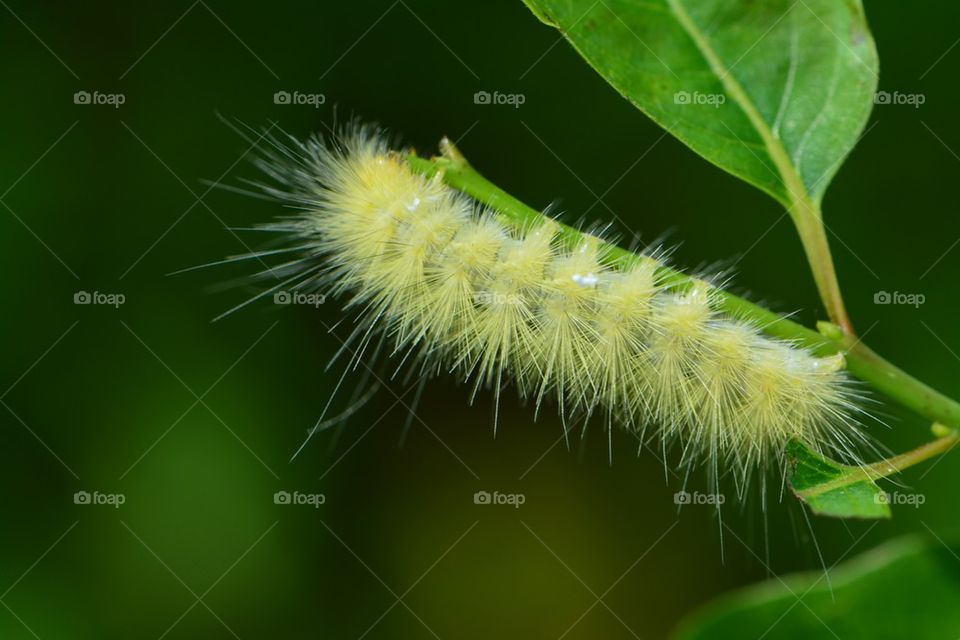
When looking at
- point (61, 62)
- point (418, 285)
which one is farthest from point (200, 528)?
point (61, 62)

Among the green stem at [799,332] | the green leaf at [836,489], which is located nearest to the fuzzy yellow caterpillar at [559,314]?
the green stem at [799,332]

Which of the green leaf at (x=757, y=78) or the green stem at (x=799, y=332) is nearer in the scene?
the green stem at (x=799, y=332)

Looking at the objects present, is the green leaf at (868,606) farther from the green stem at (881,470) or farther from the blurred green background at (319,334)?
the blurred green background at (319,334)

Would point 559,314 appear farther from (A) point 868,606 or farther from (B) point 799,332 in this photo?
(A) point 868,606

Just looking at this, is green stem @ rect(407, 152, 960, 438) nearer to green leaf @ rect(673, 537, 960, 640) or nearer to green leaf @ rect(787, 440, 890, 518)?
green leaf @ rect(787, 440, 890, 518)

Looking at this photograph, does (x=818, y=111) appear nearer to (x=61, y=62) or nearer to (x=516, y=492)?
(x=516, y=492)

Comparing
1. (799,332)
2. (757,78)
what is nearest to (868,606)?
(799,332)
